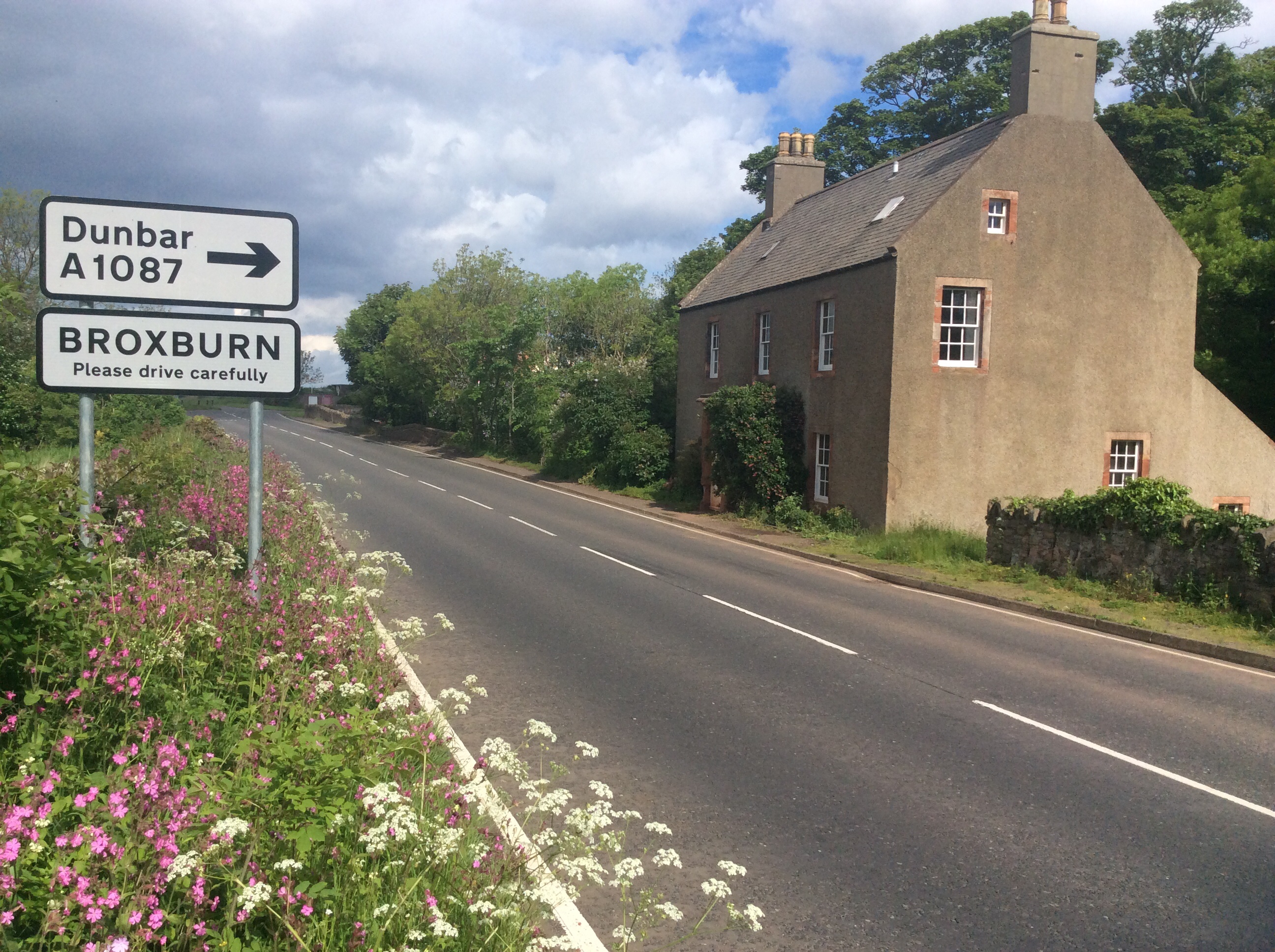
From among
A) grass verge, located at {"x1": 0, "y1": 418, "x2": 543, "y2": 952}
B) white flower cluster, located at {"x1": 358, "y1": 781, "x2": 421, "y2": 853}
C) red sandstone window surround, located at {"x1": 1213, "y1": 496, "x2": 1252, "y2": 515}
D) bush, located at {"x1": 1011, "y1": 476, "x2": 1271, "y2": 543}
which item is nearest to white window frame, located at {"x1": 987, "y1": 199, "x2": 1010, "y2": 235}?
bush, located at {"x1": 1011, "y1": 476, "x2": 1271, "y2": 543}

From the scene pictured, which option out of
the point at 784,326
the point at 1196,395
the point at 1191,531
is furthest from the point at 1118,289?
the point at 1191,531

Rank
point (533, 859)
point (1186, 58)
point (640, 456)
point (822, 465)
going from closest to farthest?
point (533, 859) < point (822, 465) < point (640, 456) < point (1186, 58)

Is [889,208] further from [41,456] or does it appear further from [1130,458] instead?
[41,456]

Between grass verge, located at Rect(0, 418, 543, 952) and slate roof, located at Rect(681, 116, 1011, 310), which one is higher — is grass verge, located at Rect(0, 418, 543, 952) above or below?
below

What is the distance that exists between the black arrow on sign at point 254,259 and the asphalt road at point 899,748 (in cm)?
378

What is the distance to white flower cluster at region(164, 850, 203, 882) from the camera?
3.12m

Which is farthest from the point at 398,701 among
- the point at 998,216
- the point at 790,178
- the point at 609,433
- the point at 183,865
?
the point at 790,178

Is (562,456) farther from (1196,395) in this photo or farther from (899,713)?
(899,713)

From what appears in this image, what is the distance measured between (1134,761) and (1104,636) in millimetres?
5978

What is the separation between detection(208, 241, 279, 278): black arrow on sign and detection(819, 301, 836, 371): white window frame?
1855cm

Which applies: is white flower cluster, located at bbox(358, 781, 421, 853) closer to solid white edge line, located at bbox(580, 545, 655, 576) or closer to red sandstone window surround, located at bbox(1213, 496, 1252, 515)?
solid white edge line, located at bbox(580, 545, 655, 576)

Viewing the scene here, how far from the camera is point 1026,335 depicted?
864 inches

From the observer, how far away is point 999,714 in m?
8.53

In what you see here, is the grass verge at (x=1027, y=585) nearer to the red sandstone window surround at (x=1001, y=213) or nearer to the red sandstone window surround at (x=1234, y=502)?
the red sandstone window surround at (x=1001, y=213)
